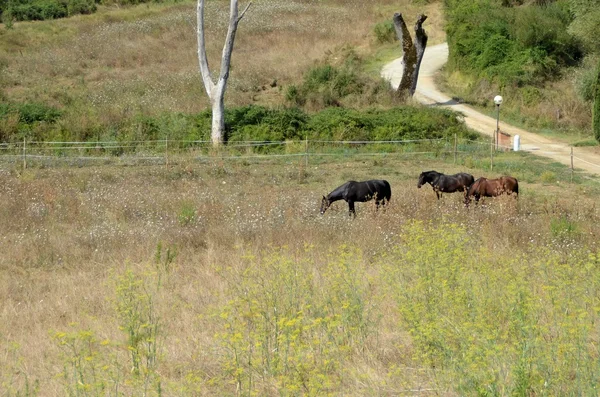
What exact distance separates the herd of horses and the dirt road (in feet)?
26.8

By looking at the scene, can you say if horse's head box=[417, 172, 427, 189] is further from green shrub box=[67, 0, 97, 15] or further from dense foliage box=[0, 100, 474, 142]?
green shrub box=[67, 0, 97, 15]

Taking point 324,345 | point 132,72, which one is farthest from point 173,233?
point 132,72

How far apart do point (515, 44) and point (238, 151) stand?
60.8ft

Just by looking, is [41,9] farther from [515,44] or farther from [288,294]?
[288,294]

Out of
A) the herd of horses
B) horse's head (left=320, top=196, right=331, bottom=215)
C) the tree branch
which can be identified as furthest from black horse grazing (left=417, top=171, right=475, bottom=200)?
the tree branch

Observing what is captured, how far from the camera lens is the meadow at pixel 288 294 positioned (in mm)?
8352

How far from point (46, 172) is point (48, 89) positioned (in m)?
14.3

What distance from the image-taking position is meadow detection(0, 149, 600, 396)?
8352 millimetres

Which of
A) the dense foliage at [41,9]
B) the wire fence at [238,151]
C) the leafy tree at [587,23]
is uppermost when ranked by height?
the dense foliage at [41,9]

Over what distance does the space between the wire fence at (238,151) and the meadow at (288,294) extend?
480cm

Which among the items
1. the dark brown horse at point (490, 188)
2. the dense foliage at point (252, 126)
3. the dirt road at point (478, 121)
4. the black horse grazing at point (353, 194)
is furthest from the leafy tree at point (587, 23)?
the black horse grazing at point (353, 194)

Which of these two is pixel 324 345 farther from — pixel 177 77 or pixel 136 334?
pixel 177 77

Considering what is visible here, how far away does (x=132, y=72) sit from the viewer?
42.8 m

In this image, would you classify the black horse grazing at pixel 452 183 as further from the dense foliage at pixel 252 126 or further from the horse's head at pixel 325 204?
the dense foliage at pixel 252 126
